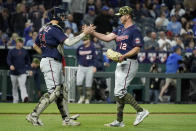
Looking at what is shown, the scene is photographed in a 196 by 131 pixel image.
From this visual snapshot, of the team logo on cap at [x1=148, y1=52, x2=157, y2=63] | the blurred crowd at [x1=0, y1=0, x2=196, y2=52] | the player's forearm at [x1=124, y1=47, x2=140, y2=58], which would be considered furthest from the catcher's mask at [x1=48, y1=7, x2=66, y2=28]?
the team logo on cap at [x1=148, y1=52, x2=157, y2=63]

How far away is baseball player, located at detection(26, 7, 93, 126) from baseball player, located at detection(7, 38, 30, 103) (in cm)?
744

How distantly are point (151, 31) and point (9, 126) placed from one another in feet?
41.5

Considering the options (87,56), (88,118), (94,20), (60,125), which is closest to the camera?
(60,125)

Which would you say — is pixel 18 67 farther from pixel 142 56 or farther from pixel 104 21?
pixel 104 21

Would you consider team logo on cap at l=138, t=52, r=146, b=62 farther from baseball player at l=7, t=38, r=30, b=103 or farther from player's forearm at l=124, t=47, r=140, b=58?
player's forearm at l=124, t=47, r=140, b=58

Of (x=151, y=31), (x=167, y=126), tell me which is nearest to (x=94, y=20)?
(x=151, y=31)

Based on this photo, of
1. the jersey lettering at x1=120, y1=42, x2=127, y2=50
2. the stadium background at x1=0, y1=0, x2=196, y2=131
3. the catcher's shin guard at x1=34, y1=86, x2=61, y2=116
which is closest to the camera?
the catcher's shin guard at x1=34, y1=86, x2=61, y2=116

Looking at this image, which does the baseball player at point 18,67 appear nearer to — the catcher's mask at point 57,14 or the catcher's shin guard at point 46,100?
the catcher's mask at point 57,14

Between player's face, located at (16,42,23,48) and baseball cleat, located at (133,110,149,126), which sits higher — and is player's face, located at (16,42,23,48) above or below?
above

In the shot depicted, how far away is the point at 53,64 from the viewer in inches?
392

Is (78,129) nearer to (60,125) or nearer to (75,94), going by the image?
(60,125)

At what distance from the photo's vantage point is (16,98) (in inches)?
691

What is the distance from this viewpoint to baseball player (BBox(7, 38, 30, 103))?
17438mm

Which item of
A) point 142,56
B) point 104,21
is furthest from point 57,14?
point 104,21
